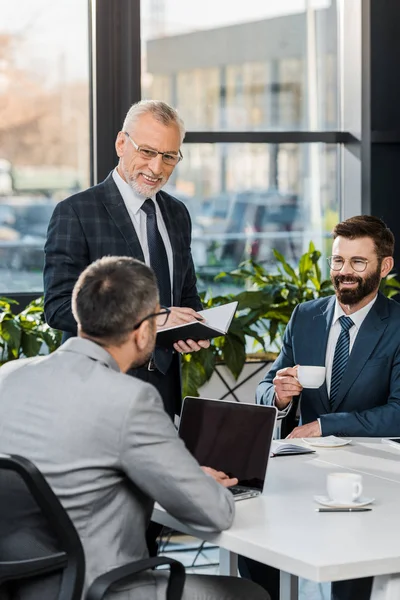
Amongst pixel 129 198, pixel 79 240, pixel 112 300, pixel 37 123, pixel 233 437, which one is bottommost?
pixel 233 437

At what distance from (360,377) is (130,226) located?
84 centimetres

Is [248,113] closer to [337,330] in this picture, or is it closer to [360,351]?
[337,330]

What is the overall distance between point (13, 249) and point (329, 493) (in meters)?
2.87

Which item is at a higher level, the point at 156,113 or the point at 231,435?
the point at 156,113

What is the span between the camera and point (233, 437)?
7.75ft

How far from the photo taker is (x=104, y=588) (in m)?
1.88

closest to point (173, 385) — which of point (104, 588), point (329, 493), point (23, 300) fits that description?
point (329, 493)

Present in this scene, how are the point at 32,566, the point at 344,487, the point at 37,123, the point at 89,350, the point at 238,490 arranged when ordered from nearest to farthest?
1. the point at 32,566
2. the point at 89,350
3. the point at 344,487
4. the point at 238,490
5. the point at 37,123

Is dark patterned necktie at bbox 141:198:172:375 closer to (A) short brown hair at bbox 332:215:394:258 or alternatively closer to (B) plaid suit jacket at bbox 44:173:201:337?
(B) plaid suit jacket at bbox 44:173:201:337

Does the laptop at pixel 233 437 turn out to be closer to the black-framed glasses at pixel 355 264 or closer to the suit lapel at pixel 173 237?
the suit lapel at pixel 173 237

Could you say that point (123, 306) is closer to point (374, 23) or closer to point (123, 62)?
point (123, 62)

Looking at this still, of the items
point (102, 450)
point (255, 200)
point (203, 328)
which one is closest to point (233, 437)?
point (203, 328)

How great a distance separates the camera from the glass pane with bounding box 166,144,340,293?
5.13m

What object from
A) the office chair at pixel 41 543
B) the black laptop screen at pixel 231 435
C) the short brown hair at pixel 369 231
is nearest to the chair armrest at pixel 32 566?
the office chair at pixel 41 543
